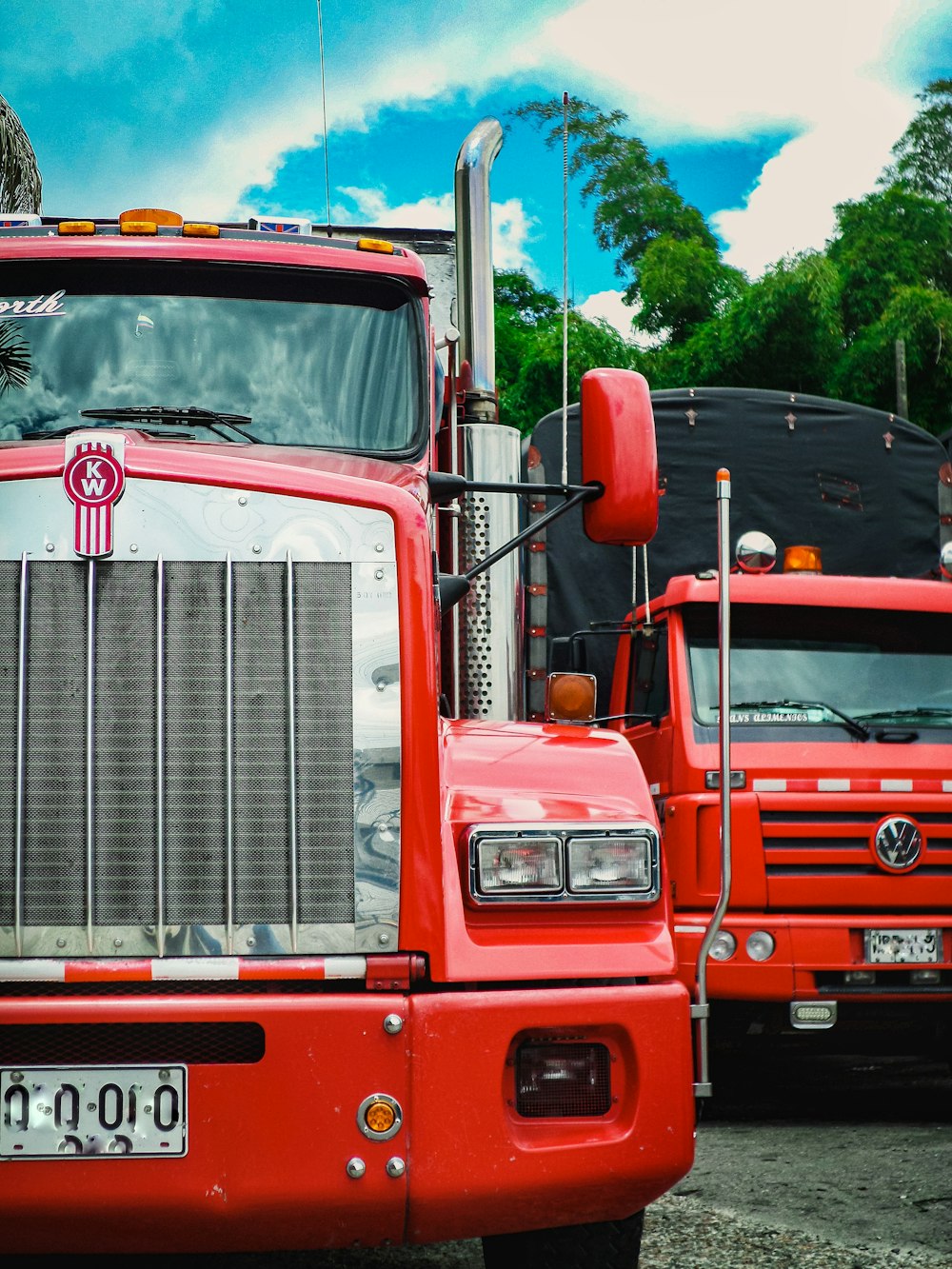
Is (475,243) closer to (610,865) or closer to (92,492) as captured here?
(92,492)

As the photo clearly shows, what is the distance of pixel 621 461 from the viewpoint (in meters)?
4.40

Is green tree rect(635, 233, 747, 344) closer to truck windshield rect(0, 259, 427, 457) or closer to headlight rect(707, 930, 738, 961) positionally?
headlight rect(707, 930, 738, 961)

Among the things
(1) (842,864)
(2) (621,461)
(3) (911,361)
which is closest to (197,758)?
(2) (621,461)

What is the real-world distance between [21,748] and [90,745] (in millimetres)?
152

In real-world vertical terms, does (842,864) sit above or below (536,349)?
below

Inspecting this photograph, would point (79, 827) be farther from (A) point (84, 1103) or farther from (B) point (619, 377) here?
(B) point (619, 377)

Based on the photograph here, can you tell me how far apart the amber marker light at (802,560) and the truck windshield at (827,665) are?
0.36 metres

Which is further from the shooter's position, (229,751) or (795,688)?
(795,688)

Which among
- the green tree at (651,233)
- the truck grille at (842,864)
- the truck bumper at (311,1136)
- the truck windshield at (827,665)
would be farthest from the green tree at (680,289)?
the truck bumper at (311,1136)

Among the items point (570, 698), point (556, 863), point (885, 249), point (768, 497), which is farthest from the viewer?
point (885, 249)

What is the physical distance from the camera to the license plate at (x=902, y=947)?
22.6 feet

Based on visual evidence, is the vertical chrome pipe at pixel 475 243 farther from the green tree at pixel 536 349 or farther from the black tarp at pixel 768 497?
the green tree at pixel 536 349

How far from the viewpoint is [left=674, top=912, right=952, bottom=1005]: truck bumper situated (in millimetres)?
6828

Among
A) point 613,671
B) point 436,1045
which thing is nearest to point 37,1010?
point 436,1045
